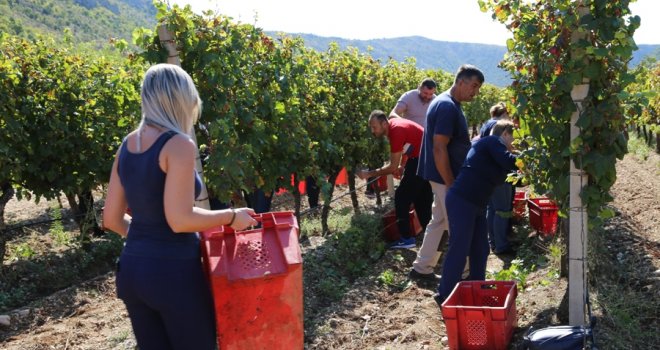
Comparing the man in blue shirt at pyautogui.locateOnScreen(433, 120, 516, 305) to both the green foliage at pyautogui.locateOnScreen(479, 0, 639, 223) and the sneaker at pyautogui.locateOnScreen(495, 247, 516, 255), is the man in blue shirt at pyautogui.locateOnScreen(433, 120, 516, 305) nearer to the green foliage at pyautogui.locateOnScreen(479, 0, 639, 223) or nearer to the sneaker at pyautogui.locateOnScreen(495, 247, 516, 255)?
the green foliage at pyautogui.locateOnScreen(479, 0, 639, 223)

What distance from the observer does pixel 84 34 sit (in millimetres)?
71062

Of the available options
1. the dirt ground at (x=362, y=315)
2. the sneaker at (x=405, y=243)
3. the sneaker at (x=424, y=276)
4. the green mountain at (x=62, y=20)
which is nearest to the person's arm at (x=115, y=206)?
the dirt ground at (x=362, y=315)

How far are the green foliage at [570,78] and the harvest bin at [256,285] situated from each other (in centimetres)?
170

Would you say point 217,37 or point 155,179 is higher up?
point 217,37

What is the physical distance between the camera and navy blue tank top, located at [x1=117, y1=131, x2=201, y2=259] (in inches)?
88.0

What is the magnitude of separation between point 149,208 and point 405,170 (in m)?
4.42

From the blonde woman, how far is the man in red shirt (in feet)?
12.2

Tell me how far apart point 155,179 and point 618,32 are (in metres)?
2.32

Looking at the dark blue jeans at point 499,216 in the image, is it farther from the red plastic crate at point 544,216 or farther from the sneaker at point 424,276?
the sneaker at point 424,276

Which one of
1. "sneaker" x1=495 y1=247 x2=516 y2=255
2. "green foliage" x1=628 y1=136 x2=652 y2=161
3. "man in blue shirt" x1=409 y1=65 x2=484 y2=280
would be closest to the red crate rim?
"sneaker" x1=495 y1=247 x2=516 y2=255

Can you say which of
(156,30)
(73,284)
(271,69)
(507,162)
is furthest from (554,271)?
(73,284)

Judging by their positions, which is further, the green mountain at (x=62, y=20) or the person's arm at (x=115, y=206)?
the green mountain at (x=62, y=20)

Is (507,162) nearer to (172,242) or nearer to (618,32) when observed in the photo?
(618,32)

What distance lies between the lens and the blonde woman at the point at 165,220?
2.21m
